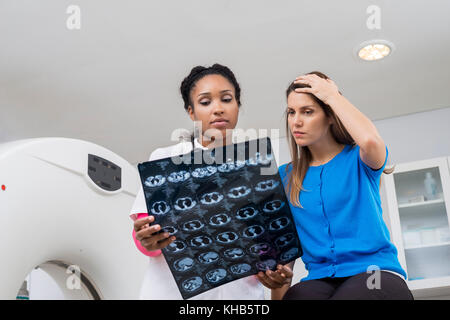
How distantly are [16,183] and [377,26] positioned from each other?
5.68 ft

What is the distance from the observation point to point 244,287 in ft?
4.57

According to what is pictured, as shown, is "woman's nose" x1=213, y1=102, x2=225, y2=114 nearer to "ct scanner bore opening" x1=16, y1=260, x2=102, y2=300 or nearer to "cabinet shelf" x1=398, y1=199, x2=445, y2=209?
"ct scanner bore opening" x1=16, y1=260, x2=102, y2=300

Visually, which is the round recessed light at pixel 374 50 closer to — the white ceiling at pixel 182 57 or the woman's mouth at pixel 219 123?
the white ceiling at pixel 182 57

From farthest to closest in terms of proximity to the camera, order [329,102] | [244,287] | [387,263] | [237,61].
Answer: [237,61], [244,287], [329,102], [387,263]

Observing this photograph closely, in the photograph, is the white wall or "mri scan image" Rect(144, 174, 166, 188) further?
the white wall

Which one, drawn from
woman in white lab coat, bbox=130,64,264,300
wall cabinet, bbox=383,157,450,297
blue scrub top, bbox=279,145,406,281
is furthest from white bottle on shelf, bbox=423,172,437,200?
blue scrub top, bbox=279,145,406,281

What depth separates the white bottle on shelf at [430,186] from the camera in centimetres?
302

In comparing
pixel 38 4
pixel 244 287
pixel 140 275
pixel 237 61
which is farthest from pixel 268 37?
pixel 244 287

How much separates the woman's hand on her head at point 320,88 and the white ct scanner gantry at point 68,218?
46.5 inches

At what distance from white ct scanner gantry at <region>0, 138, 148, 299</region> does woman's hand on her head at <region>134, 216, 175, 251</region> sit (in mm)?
876

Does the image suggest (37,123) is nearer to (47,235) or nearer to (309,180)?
(47,235)

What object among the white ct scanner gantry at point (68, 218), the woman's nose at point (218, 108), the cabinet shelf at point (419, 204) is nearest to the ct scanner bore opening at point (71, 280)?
the white ct scanner gantry at point (68, 218)

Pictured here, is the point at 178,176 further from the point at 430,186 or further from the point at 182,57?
the point at 430,186

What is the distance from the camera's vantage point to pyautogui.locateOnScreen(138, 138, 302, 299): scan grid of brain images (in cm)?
115
